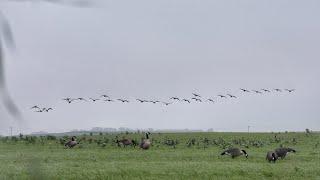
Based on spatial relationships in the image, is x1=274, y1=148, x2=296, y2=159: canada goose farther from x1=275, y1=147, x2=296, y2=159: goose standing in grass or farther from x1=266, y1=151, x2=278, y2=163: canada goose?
x1=266, y1=151, x2=278, y2=163: canada goose

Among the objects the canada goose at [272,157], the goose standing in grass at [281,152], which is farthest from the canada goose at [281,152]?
the canada goose at [272,157]

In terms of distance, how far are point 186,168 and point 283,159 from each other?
25.2 ft

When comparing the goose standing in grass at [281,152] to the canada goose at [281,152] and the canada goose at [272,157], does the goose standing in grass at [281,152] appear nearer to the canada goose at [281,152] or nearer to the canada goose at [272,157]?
the canada goose at [281,152]

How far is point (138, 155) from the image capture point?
27.2 meters

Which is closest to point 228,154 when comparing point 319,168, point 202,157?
point 202,157

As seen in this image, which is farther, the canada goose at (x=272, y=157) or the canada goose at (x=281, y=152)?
the canada goose at (x=281, y=152)

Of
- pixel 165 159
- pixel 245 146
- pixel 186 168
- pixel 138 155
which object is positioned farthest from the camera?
pixel 245 146

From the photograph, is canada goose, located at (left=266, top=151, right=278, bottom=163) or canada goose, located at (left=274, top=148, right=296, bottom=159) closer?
canada goose, located at (left=266, top=151, right=278, bottom=163)

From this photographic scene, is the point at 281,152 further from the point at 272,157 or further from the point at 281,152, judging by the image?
the point at 272,157

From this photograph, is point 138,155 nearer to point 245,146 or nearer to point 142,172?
point 142,172

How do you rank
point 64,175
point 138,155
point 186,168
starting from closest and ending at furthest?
1. point 64,175
2. point 186,168
3. point 138,155

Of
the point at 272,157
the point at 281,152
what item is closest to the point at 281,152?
the point at 281,152

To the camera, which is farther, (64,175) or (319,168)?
(319,168)

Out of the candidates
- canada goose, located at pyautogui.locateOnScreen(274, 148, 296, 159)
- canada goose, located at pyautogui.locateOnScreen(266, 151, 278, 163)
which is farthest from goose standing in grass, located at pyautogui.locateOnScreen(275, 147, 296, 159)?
canada goose, located at pyautogui.locateOnScreen(266, 151, 278, 163)
